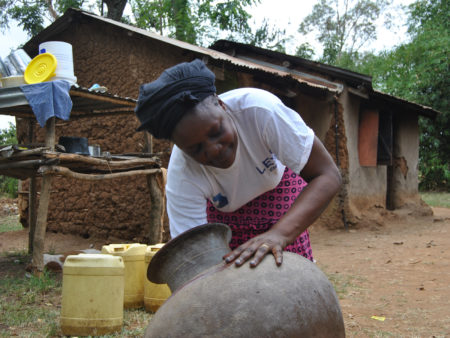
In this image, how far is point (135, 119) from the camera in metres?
7.39

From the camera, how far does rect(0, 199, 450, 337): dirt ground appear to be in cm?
371

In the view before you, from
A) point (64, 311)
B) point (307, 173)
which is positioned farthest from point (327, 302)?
point (64, 311)

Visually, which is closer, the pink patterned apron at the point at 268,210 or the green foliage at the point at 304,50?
the pink patterned apron at the point at 268,210

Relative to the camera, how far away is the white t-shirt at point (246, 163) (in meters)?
1.78

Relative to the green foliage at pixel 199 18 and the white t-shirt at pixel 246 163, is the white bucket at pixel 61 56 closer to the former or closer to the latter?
the white t-shirt at pixel 246 163

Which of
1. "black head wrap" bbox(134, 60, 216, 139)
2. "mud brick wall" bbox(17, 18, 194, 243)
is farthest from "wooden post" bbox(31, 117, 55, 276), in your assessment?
"black head wrap" bbox(134, 60, 216, 139)

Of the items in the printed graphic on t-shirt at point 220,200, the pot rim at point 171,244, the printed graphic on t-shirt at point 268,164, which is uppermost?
the printed graphic on t-shirt at point 268,164

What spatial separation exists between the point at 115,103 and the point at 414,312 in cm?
392

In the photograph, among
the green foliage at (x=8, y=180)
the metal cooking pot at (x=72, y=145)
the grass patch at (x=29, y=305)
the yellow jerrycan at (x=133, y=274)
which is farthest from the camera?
the green foliage at (x=8, y=180)

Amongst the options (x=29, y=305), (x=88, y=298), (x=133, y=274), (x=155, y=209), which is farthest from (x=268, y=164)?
(x=155, y=209)

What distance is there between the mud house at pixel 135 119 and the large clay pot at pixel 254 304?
17.1 ft

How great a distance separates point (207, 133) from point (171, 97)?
17 centimetres

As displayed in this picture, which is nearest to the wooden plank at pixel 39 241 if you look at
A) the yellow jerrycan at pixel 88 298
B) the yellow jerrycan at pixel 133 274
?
the yellow jerrycan at pixel 133 274

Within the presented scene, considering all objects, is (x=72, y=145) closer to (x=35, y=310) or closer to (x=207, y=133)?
(x=35, y=310)
